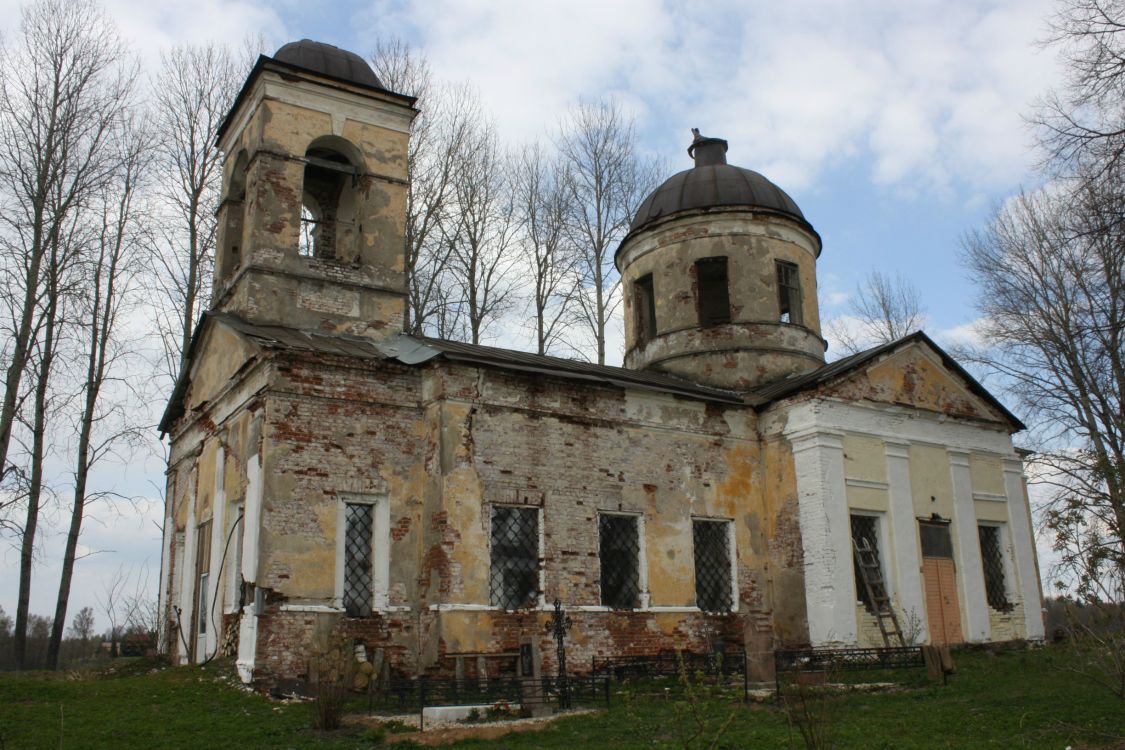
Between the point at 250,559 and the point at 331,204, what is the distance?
6.36 metres

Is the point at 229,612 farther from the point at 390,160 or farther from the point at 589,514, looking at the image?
the point at 390,160

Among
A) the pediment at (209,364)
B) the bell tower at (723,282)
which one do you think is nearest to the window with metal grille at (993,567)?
the bell tower at (723,282)

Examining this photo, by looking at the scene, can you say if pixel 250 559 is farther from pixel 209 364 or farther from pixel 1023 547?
pixel 1023 547

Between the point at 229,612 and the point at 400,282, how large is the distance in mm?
5253

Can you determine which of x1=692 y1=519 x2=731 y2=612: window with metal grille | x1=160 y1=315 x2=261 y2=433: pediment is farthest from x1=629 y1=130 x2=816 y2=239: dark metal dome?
x1=160 y1=315 x2=261 y2=433: pediment

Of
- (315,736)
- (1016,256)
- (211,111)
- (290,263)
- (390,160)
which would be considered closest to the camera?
(315,736)

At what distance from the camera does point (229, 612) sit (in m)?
12.4

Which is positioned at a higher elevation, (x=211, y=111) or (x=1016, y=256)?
(x=211, y=111)

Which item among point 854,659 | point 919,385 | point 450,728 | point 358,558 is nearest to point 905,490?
point 919,385

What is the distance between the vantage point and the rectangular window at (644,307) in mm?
19078

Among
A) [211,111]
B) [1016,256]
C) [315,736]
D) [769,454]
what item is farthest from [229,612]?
[1016,256]

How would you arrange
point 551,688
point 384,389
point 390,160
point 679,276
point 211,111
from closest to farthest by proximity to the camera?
1. point 551,688
2. point 384,389
3. point 390,160
4. point 679,276
5. point 211,111

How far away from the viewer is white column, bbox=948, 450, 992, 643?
617 inches

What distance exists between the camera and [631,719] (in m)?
9.09
